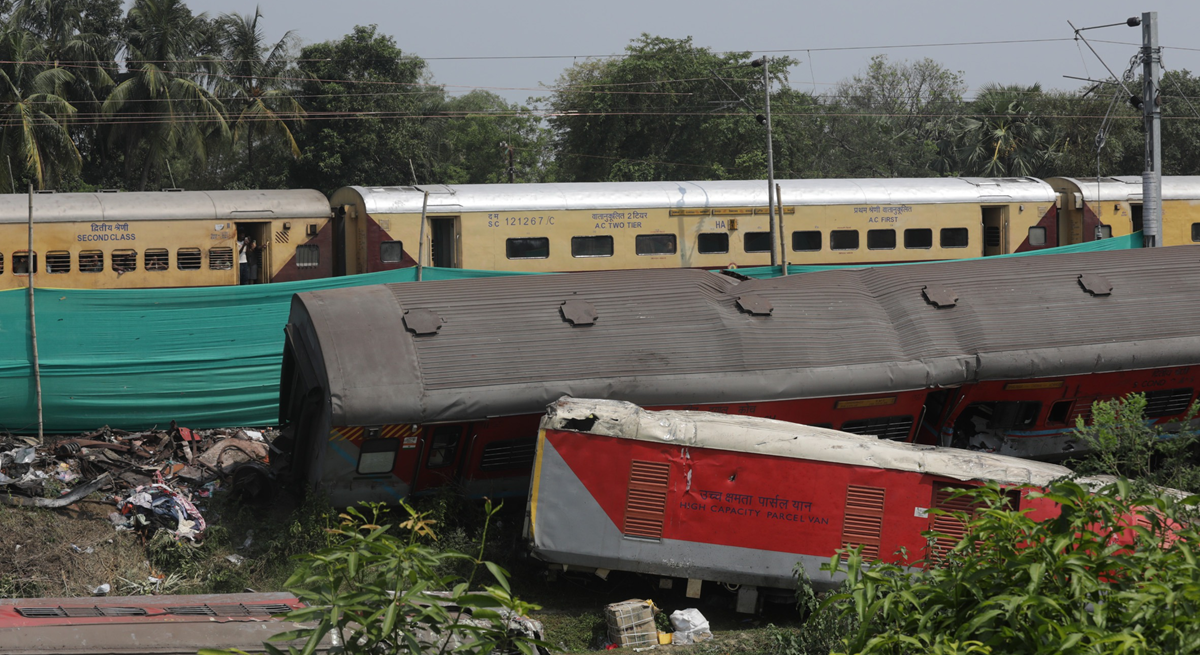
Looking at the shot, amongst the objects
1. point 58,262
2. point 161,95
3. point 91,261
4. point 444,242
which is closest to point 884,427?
point 444,242

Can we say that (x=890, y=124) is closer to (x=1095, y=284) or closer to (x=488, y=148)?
(x=488, y=148)

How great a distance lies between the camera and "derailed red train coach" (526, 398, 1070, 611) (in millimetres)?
10023

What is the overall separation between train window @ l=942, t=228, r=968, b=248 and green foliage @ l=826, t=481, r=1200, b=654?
1855cm

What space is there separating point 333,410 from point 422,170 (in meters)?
36.0

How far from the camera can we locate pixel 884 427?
41.0 feet

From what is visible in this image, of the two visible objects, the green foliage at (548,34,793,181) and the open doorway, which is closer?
the open doorway

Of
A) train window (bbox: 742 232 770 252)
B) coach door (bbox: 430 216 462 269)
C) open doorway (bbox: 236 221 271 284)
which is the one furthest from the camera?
train window (bbox: 742 232 770 252)

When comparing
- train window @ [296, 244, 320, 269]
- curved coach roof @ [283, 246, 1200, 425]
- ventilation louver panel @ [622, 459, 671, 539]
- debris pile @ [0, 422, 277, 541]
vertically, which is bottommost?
debris pile @ [0, 422, 277, 541]

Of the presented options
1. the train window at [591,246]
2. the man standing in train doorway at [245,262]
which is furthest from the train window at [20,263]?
the train window at [591,246]

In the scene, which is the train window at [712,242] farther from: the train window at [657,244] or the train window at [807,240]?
the train window at [807,240]

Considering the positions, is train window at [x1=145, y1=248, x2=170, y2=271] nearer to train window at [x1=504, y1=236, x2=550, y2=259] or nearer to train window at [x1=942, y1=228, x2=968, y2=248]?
train window at [x1=504, y1=236, x2=550, y2=259]

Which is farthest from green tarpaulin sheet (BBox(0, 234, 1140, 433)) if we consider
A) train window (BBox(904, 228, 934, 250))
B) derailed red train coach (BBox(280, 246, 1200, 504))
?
train window (BBox(904, 228, 934, 250))

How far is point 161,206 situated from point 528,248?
21.8ft

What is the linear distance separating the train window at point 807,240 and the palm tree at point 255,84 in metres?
24.5
